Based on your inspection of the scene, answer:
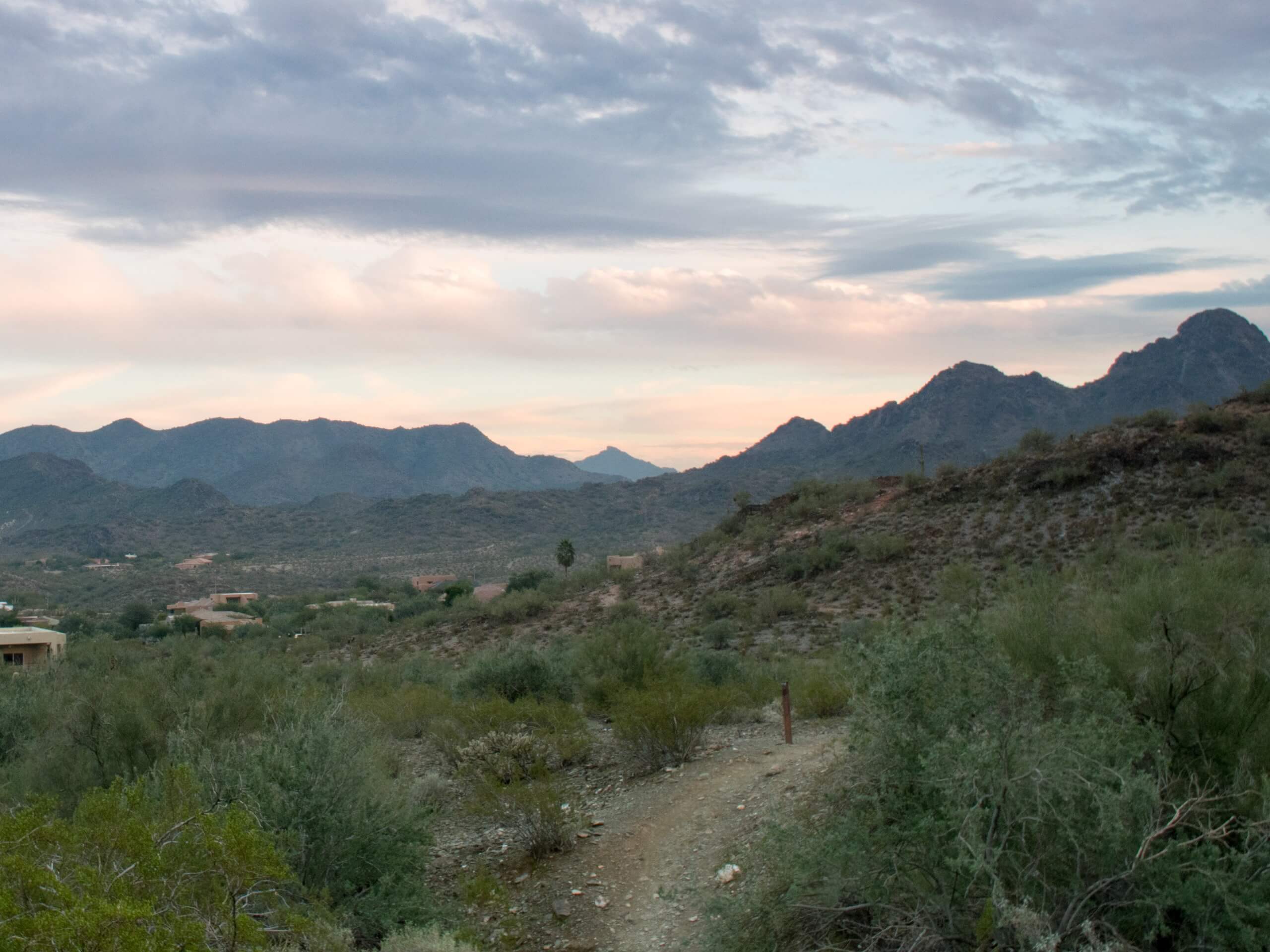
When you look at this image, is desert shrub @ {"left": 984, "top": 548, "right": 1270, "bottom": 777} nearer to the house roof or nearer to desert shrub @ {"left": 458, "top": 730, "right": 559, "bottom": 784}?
desert shrub @ {"left": 458, "top": 730, "right": 559, "bottom": 784}

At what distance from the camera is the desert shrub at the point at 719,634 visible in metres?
31.3

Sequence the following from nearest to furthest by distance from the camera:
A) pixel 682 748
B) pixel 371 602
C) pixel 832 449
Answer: pixel 682 748, pixel 371 602, pixel 832 449

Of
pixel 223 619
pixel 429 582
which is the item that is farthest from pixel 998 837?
pixel 429 582

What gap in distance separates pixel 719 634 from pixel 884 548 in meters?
8.30

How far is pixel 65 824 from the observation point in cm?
614

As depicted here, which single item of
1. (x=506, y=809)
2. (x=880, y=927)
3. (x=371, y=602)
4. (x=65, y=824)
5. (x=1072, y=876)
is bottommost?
(x=371, y=602)

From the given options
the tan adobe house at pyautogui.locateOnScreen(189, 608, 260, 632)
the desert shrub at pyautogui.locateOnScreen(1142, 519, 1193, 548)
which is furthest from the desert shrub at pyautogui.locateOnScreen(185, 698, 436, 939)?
the tan adobe house at pyautogui.locateOnScreen(189, 608, 260, 632)

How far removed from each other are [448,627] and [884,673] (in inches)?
1443

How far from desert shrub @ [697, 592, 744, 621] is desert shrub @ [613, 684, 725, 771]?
69.6 feet

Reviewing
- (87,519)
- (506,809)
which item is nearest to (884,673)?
(506,809)

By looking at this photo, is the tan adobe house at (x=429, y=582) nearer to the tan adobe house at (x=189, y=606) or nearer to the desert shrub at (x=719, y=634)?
the tan adobe house at (x=189, y=606)

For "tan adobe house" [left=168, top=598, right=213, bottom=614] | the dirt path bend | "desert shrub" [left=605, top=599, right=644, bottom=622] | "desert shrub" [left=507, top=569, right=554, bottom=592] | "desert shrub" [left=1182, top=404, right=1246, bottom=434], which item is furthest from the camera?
"tan adobe house" [left=168, top=598, right=213, bottom=614]

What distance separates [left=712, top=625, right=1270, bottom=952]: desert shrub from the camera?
18.0 ft

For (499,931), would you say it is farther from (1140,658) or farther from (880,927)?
(1140,658)
